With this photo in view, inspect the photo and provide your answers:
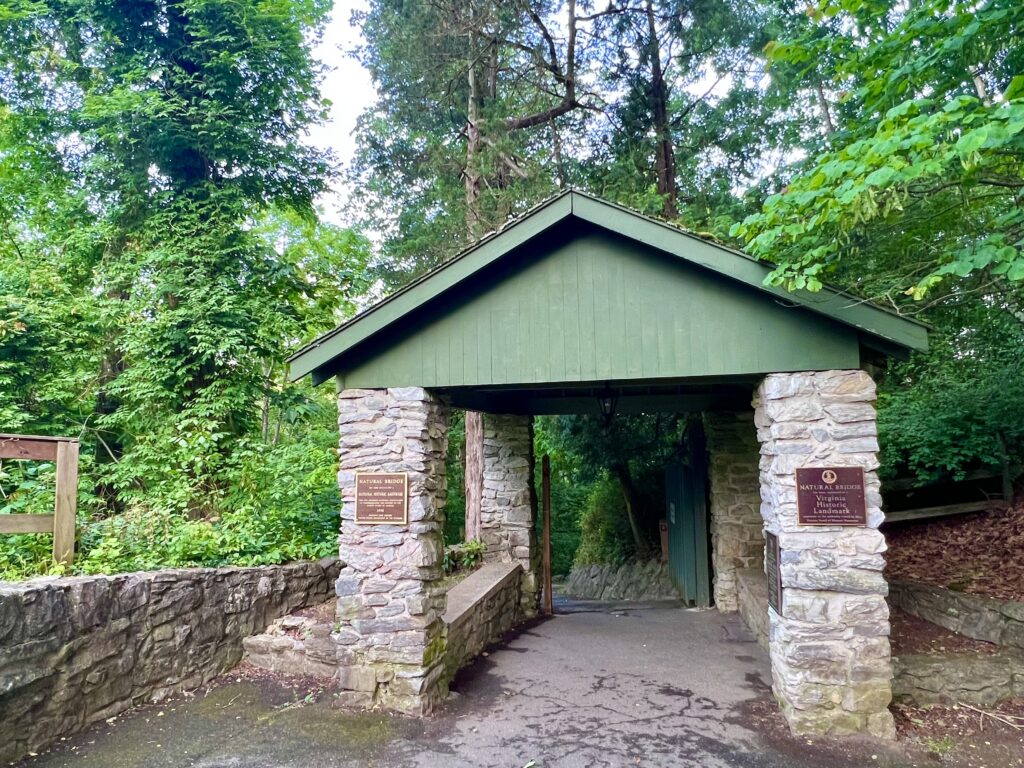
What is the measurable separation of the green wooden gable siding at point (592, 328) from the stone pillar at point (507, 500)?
10.6 ft

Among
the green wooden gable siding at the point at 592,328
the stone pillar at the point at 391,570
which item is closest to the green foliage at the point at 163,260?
the stone pillar at the point at 391,570

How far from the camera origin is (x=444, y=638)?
17.4 feet

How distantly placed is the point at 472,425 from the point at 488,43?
619cm

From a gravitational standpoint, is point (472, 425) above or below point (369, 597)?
above

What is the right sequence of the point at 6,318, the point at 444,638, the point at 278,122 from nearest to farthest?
the point at 444,638 → the point at 6,318 → the point at 278,122

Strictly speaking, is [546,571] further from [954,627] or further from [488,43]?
[488,43]

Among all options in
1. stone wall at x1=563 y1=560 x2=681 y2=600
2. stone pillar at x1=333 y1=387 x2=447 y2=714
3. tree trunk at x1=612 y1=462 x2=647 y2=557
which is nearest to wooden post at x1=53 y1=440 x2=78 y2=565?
stone pillar at x1=333 y1=387 x2=447 y2=714

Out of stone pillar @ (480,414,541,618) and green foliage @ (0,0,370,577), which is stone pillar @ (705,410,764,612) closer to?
stone pillar @ (480,414,541,618)

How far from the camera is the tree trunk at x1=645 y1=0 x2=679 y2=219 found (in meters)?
9.83

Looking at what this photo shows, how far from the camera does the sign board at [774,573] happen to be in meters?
4.46

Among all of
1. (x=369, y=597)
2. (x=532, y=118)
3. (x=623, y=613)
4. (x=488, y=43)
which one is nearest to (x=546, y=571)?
(x=623, y=613)

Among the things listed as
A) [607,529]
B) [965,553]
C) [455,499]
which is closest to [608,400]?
[965,553]

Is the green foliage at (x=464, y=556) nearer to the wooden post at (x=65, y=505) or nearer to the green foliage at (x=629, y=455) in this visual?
the green foliage at (x=629, y=455)

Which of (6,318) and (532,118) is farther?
(532,118)
